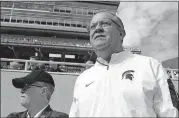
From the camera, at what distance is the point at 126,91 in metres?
1.42

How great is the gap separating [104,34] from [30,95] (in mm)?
993

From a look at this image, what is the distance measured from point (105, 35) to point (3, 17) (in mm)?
27127

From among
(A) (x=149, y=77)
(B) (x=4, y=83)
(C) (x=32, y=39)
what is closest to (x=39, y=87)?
(A) (x=149, y=77)

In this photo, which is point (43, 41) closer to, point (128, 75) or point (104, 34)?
point (104, 34)

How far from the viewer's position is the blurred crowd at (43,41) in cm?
2120

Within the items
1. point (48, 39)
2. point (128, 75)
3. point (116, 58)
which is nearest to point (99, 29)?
point (116, 58)

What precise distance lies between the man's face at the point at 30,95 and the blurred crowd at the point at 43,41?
763 inches

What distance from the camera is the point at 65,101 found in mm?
7031

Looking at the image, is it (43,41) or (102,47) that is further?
(43,41)

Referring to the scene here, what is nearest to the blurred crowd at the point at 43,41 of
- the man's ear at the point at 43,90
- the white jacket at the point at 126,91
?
the man's ear at the point at 43,90

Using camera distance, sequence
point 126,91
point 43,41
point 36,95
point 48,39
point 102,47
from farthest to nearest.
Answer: point 48,39 < point 43,41 < point 36,95 < point 102,47 < point 126,91

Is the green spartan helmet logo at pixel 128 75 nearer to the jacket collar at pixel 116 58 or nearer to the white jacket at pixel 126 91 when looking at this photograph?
the white jacket at pixel 126 91

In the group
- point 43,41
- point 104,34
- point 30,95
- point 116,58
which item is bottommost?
point 30,95

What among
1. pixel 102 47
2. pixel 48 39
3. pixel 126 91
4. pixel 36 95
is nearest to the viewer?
pixel 126 91
